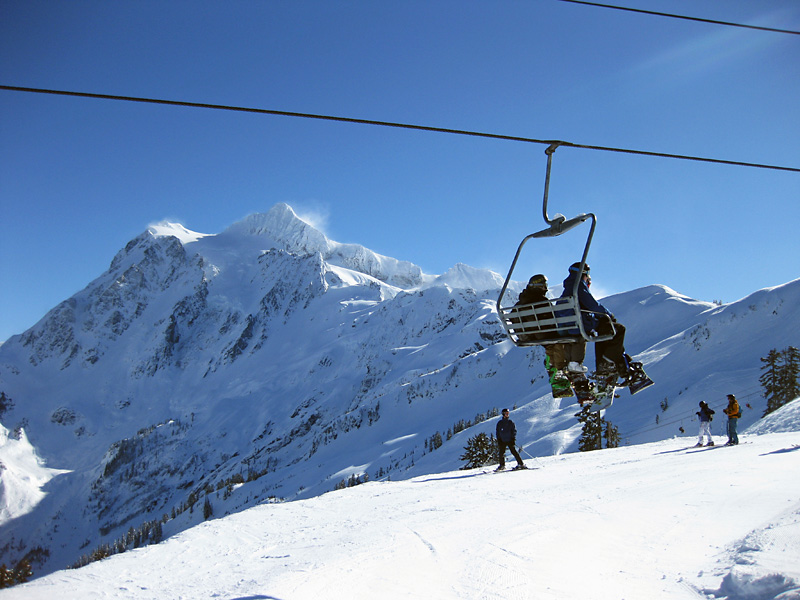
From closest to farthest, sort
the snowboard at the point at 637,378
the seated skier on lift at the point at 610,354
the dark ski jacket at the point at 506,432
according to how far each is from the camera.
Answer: the seated skier on lift at the point at 610,354 < the snowboard at the point at 637,378 < the dark ski jacket at the point at 506,432

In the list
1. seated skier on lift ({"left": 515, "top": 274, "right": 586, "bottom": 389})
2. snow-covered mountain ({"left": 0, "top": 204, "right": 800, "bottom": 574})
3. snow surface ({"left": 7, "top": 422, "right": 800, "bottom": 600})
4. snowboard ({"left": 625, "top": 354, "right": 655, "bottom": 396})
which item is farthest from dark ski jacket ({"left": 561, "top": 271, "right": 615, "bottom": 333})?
snow-covered mountain ({"left": 0, "top": 204, "right": 800, "bottom": 574})

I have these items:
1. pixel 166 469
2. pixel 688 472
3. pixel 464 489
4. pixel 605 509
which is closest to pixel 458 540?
pixel 605 509

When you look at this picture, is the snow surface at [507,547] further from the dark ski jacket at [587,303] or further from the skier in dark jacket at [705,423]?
the skier in dark jacket at [705,423]

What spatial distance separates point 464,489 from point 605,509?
3822mm

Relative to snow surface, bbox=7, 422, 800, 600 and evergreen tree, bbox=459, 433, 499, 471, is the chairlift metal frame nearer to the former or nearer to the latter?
snow surface, bbox=7, 422, 800, 600

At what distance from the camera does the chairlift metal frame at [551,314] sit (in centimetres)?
627

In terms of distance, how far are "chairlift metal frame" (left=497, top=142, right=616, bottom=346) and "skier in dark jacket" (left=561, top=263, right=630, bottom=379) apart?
16 centimetres

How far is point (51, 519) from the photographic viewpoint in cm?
18200

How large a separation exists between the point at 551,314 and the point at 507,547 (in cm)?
305

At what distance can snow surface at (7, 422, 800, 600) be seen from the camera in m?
5.47

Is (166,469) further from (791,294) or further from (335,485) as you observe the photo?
(791,294)

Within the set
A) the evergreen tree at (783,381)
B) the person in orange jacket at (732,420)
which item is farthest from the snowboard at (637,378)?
the evergreen tree at (783,381)

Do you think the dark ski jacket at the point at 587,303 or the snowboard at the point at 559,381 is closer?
the dark ski jacket at the point at 587,303

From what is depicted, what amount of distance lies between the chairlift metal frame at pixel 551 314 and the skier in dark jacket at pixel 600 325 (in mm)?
163
